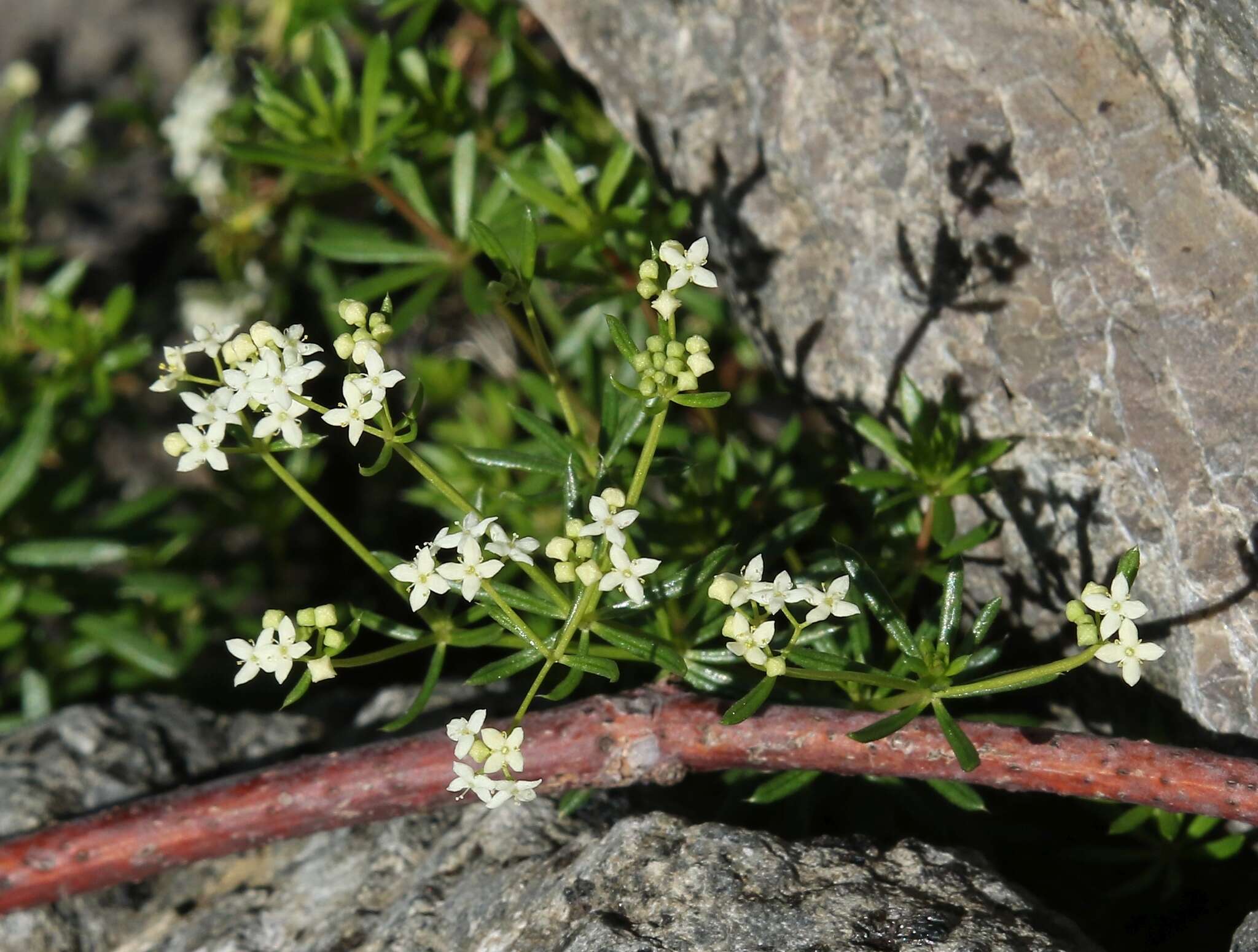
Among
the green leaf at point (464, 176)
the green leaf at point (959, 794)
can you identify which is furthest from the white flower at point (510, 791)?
the green leaf at point (464, 176)

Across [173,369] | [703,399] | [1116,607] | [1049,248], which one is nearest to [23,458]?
[173,369]

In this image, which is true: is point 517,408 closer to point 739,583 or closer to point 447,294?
point 739,583

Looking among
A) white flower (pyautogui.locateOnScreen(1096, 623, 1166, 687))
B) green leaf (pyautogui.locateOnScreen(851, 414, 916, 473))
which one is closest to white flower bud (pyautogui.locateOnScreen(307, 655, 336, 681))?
green leaf (pyautogui.locateOnScreen(851, 414, 916, 473))

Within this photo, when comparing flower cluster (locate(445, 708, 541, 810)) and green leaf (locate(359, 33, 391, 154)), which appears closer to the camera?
flower cluster (locate(445, 708, 541, 810))

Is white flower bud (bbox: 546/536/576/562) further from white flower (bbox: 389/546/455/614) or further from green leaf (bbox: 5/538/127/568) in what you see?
green leaf (bbox: 5/538/127/568)

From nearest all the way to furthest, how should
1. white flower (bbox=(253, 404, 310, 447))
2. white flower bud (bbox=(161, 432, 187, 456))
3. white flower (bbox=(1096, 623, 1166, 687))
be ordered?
white flower (bbox=(1096, 623, 1166, 687)) → white flower (bbox=(253, 404, 310, 447)) → white flower bud (bbox=(161, 432, 187, 456))

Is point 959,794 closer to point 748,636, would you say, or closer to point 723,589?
point 748,636

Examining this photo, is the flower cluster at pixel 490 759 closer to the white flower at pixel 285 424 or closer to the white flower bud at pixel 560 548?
→ the white flower bud at pixel 560 548
